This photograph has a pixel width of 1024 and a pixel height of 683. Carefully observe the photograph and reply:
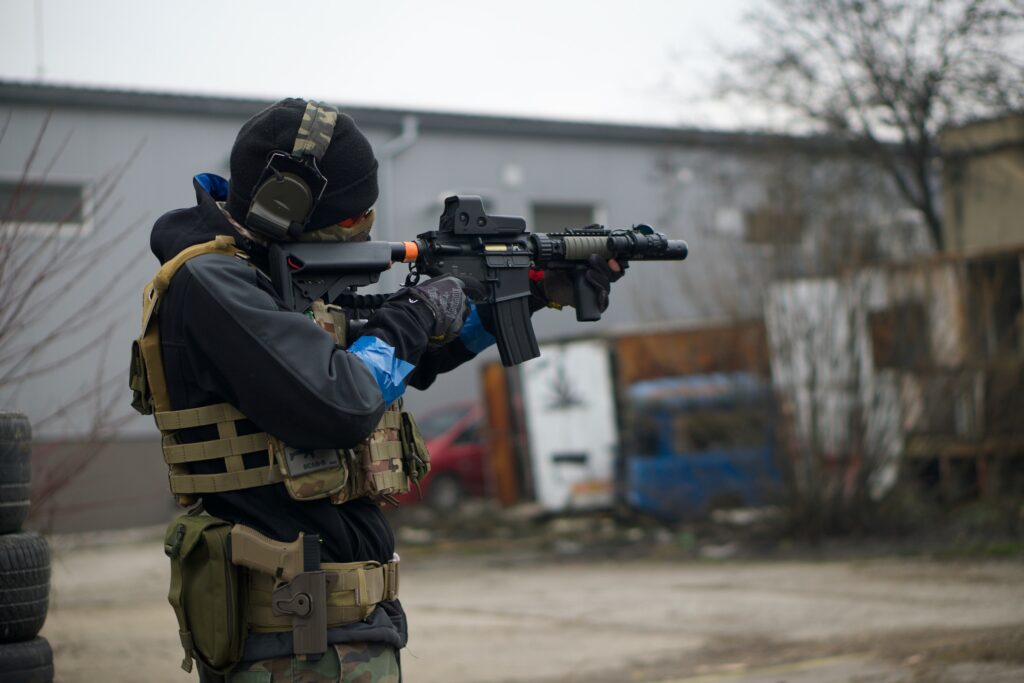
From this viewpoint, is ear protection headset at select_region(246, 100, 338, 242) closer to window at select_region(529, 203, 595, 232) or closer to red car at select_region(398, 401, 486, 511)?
Result: red car at select_region(398, 401, 486, 511)

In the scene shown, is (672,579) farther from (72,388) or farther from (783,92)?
(72,388)

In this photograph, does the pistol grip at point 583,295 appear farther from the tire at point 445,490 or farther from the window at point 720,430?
the tire at point 445,490

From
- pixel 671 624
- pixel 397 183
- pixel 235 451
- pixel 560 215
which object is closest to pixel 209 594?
pixel 235 451

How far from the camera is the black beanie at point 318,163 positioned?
2742mm

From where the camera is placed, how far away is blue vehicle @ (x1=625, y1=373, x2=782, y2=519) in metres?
12.3

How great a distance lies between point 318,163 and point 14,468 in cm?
221

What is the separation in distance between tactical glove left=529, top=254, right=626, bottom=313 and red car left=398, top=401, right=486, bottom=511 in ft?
47.2

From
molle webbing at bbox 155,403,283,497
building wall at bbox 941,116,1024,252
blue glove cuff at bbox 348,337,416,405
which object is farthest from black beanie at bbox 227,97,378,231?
building wall at bbox 941,116,1024,252

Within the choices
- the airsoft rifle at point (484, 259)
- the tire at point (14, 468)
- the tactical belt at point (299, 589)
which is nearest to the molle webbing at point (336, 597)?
the tactical belt at point (299, 589)

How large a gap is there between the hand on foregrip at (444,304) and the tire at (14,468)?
205 centimetres

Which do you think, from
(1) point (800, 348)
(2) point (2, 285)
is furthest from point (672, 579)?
(2) point (2, 285)

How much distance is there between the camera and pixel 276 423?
250cm

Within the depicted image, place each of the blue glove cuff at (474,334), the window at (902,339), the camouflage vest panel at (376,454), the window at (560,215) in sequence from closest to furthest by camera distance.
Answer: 1. the camouflage vest panel at (376,454)
2. the blue glove cuff at (474,334)
3. the window at (902,339)
4. the window at (560,215)

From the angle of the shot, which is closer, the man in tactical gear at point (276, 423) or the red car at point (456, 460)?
the man in tactical gear at point (276, 423)
